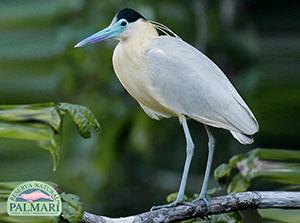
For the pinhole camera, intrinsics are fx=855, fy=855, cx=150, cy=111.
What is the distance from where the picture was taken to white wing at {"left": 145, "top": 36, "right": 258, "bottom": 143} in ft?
9.10

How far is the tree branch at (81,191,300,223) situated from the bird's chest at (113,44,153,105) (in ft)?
1.26

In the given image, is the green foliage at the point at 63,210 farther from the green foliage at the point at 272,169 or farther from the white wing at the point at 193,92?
the green foliage at the point at 272,169

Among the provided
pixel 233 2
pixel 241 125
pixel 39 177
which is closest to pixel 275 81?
pixel 233 2

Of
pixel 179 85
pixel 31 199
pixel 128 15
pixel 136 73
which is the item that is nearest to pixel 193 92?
pixel 179 85

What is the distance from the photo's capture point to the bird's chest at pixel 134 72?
2.78m

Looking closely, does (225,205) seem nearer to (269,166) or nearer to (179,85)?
(179,85)

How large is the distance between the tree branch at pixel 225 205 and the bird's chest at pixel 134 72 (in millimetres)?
383

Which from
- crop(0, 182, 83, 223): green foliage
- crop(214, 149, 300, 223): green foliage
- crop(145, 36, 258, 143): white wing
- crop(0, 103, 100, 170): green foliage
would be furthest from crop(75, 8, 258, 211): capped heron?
crop(214, 149, 300, 223): green foliage

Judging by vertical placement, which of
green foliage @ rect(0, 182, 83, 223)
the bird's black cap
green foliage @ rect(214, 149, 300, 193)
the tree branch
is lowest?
the tree branch

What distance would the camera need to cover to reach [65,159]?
3449mm

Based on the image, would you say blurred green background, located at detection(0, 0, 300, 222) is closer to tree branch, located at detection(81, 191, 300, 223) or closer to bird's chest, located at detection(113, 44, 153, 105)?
bird's chest, located at detection(113, 44, 153, 105)

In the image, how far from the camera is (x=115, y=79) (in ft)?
11.2

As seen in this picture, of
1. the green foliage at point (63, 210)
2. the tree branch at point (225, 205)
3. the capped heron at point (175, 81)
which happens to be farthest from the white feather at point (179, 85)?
the green foliage at point (63, 210)

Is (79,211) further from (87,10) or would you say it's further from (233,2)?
(233,2)
